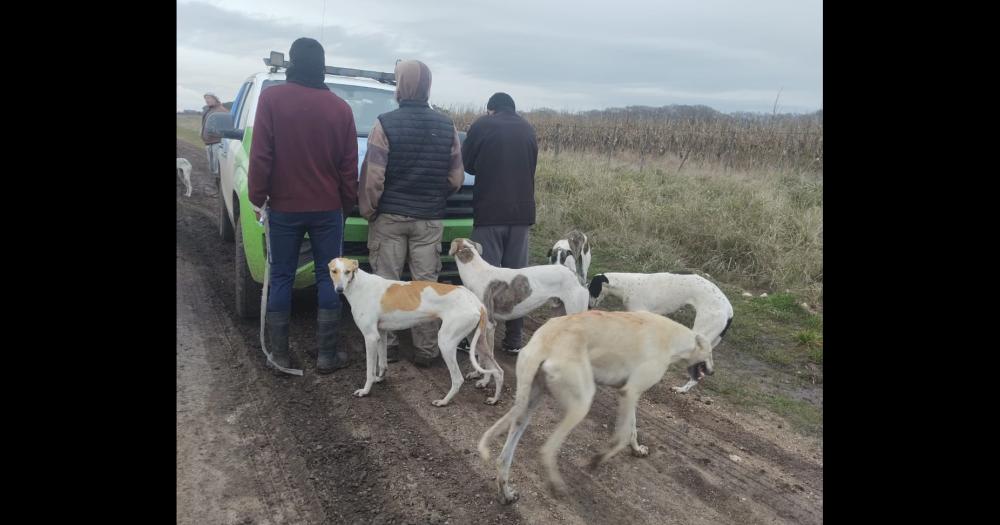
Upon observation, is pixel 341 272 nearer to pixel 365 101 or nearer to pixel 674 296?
pixel 674 296

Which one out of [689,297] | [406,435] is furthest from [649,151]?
[406,435]

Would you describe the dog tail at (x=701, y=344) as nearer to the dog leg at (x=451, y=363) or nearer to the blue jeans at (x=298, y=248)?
the dog leg at (x=451, y=363)

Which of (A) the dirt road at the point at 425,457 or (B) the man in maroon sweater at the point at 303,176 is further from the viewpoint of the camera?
(B) the man in maroon sweater at the point at 303,176

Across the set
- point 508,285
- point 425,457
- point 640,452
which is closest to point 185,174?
point 508,285

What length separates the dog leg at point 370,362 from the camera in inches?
182

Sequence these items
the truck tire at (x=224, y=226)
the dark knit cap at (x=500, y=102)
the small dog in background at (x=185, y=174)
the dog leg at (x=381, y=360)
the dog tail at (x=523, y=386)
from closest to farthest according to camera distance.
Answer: the dog tail at (x=523, y=386) → the dog leg at (x=381, y=360) → the dark knit cap at (x=500, y=102) → the truck tire at (x=224, y=226) → the small dog in background at (x=185, y=174)

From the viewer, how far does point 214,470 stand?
3.48 m

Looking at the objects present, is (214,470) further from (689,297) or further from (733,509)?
(689,297)

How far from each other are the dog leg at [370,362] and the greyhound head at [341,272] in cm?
44

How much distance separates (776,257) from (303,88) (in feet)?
20.4

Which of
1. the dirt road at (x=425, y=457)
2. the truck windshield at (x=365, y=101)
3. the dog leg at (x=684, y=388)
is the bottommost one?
the dirt road at (x=425, y=457)

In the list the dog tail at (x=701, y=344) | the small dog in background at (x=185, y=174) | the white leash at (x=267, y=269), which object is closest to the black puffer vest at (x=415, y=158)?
the white leash at (x=267, y=269)

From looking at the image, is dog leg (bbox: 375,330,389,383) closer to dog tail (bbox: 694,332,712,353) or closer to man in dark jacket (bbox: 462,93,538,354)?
man in dark jacket (bbox: 462,93,538,354)

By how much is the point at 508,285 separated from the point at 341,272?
1.38 m
